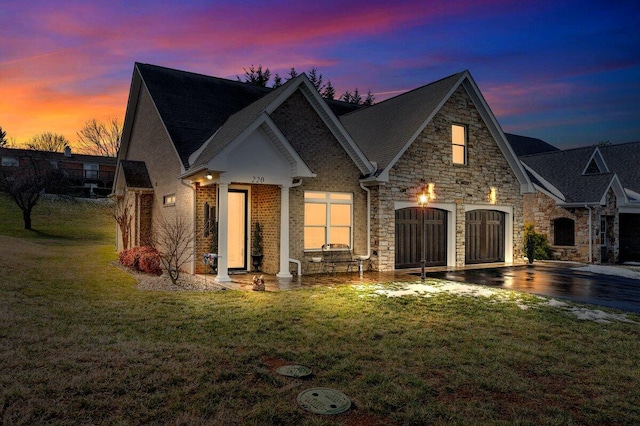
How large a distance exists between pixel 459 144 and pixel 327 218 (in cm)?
682

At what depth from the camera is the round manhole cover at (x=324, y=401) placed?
168 inches

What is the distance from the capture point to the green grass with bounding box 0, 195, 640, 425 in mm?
4195

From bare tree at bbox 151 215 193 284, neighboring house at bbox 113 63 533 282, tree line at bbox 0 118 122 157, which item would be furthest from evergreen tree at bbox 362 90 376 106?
bare tree at bbox 151 215 193 284

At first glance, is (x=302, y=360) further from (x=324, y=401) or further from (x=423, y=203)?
(x=423, y=203)

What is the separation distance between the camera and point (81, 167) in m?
47.7

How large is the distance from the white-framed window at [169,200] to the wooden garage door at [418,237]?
26.8 ft

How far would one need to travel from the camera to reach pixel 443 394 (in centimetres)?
468

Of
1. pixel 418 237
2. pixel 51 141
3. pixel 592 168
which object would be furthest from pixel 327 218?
pixel 51 141

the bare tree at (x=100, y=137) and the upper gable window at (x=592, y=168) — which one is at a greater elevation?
the bare tree at (x=100, y=137)

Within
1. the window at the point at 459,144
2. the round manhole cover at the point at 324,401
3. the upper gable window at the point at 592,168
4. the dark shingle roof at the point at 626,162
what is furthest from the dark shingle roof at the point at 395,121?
the dark shingle roof at the point at 626,162

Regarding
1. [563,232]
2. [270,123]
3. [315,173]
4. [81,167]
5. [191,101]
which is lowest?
[563,232]

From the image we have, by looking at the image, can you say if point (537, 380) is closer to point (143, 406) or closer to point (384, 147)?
point (143, 406)

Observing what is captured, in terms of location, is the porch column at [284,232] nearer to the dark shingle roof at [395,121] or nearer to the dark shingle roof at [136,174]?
the dark shingle roof at [395,121]

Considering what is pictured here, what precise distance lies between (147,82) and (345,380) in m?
15.2
